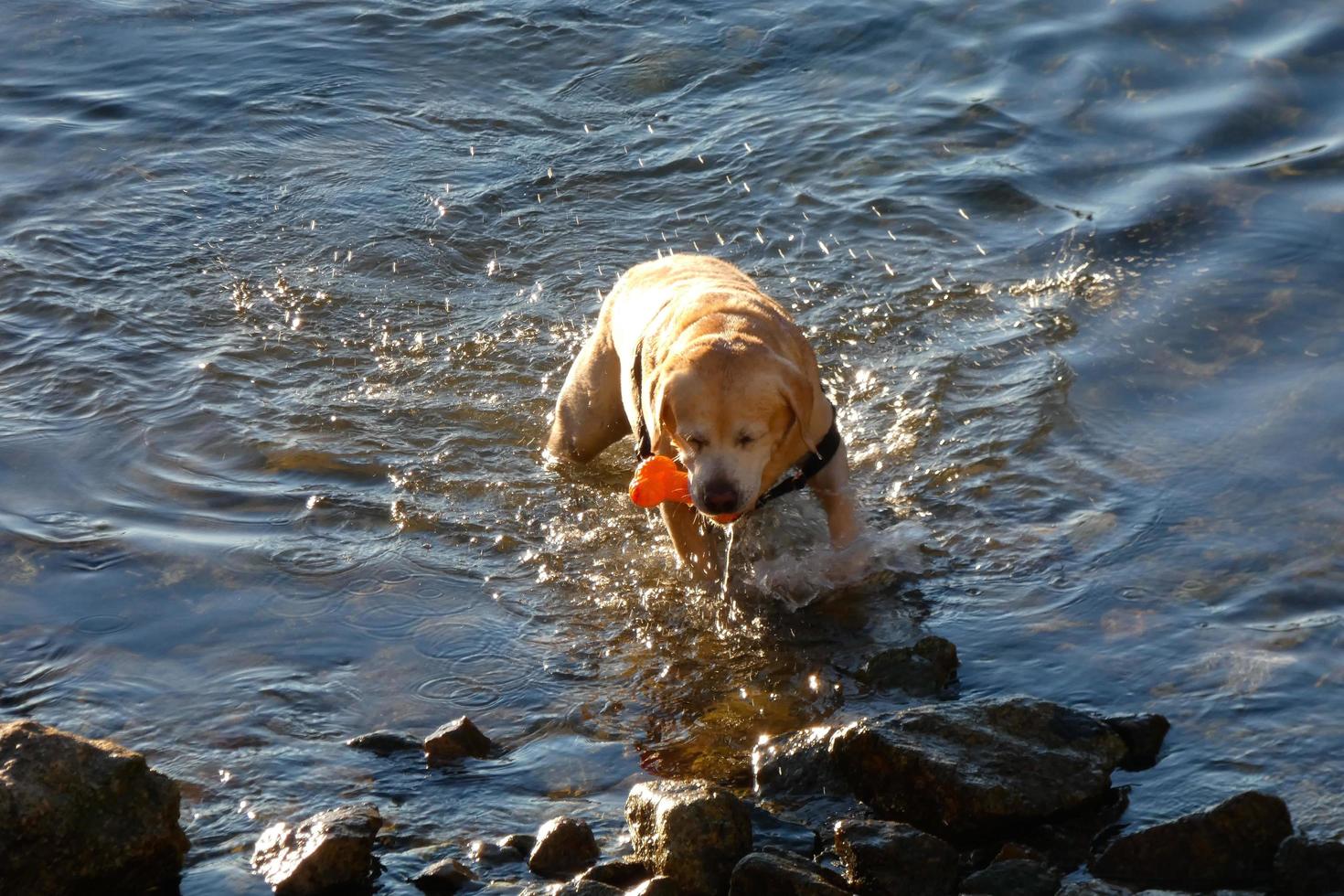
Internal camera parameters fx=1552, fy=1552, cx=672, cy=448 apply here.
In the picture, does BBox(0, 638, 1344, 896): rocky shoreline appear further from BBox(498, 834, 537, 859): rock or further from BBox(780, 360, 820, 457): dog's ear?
BBox(780, 360, 820, 457): dog's ear

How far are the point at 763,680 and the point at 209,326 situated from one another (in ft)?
16.9

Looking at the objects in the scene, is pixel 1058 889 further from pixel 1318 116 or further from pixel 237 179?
pixel 237 179

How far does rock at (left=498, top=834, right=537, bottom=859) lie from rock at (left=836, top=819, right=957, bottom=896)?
104 cm

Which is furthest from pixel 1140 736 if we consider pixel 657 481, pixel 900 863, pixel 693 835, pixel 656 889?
pixel 657 481

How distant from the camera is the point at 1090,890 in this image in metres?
4.58

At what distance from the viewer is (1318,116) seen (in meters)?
11.4

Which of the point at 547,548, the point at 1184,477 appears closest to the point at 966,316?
the point at 1184,477

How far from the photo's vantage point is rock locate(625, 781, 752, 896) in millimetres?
4805

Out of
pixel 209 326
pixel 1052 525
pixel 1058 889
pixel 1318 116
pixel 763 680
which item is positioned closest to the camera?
pixel 1058 889

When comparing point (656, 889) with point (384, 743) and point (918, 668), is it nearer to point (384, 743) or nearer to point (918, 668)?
point (384, 743)

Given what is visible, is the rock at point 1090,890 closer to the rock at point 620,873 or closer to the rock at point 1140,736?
the rock at point 1140,736

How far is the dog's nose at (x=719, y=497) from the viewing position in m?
6.42

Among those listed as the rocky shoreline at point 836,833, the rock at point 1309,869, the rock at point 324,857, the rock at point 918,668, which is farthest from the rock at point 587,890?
the rock at point 1309,869

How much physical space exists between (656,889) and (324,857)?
106 centimetres
